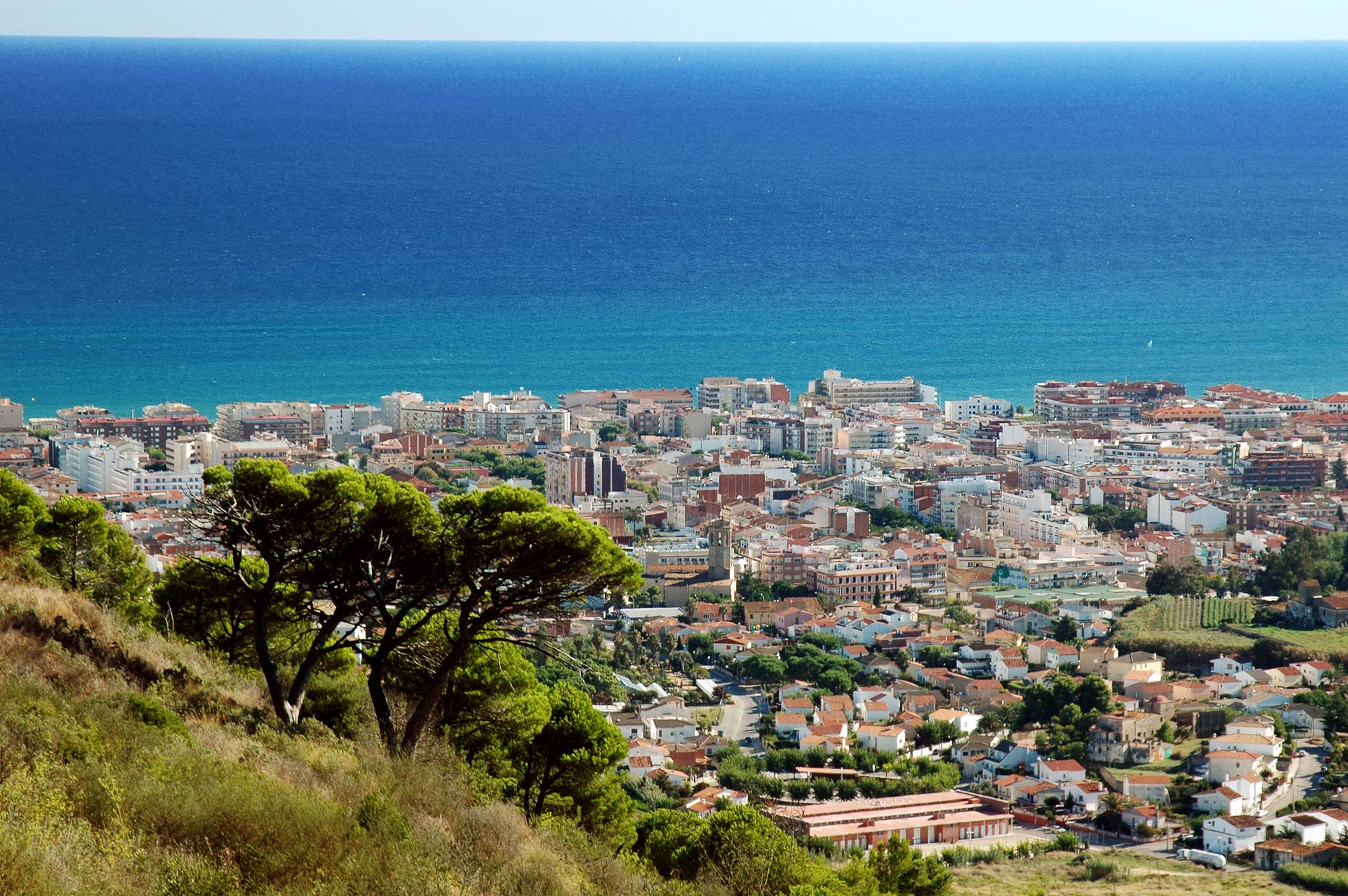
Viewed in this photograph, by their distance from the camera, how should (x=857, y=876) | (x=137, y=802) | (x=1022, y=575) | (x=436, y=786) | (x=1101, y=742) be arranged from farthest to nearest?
(x=1022, y=575) < (x=1101, y=742) < (x=857, y=876) < (x=436, y=786) < (x=137, y=802)

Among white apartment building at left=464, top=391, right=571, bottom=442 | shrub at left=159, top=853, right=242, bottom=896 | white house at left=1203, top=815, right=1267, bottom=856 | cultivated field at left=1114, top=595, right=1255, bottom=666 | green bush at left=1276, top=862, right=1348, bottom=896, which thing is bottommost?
green bush at left=1276, top=862, right=1348, bottom=896

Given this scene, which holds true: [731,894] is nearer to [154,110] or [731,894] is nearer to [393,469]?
[393,469]

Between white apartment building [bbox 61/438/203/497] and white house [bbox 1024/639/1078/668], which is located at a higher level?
white apartment building [bbox 61/438/203/497]

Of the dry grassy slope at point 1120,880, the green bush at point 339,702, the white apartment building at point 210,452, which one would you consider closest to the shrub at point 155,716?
the green bush at point 339,702

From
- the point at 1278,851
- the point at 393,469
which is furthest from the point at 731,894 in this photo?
the point at 393,469

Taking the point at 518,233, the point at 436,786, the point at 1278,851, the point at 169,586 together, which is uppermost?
the point at 518,233

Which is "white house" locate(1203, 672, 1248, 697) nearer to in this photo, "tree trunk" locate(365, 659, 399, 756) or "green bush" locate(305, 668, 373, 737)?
"green bush" locate(305, 668, 373, 737)

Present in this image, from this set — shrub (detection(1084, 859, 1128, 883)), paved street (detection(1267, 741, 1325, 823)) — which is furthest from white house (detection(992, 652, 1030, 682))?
shrub (detection(1084, 859, 1128, 883))
